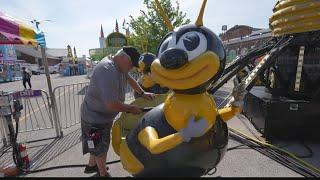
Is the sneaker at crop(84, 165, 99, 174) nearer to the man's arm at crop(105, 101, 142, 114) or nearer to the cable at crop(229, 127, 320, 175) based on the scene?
the man's arm at crop(105, 101, 142, 114)

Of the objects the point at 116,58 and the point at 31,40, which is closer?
the point at 116,58

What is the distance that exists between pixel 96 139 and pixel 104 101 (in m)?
0.62

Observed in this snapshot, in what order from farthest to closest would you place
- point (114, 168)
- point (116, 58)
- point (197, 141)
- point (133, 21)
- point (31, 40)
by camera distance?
1. point (133, 21)
2. point (31, 40)
3. point (114, 168)
4. point (116, 58)
5. point (197, 141)

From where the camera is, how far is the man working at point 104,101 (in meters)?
3.58

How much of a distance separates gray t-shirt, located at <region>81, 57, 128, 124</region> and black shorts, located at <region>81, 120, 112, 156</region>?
0.23 ft

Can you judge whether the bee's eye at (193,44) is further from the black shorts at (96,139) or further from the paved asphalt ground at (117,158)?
the paved asphalt ground at (117,158)

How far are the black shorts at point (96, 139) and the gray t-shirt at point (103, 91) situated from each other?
0.07 m

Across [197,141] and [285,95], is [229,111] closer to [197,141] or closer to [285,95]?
[197,141]

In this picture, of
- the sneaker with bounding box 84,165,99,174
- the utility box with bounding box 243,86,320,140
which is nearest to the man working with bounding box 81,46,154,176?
the sneaker with bounding box 84,165,99,174

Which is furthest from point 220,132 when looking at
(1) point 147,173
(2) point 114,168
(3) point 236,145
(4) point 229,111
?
(3) point 236,145

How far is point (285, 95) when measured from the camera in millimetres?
5984

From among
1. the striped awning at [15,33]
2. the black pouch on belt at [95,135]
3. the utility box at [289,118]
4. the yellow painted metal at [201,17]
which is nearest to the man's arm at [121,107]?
the black pouch on belt at [95,135]

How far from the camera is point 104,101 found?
3604 millimetres

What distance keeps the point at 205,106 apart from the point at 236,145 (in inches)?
119
